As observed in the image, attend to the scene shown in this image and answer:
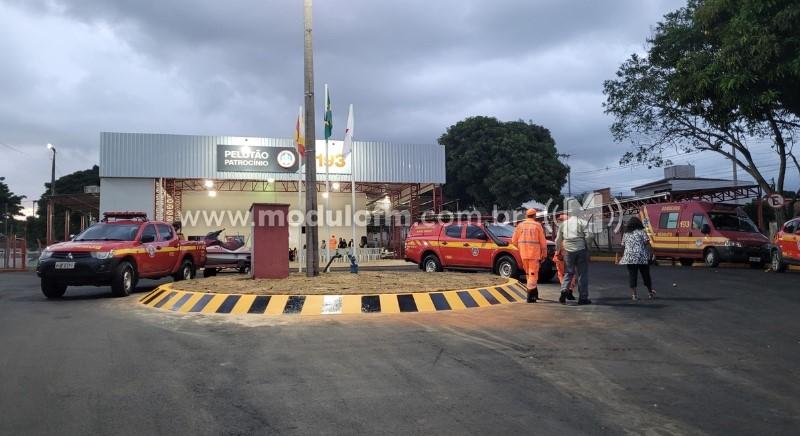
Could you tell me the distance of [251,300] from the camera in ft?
28.8

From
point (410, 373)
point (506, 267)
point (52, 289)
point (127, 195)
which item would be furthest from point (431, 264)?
point (127, 195)

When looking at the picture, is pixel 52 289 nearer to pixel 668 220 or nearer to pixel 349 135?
pixel 349 135

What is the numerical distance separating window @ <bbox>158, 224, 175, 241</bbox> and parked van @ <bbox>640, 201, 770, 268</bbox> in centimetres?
1667

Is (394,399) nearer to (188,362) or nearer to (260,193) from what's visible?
(188,362)

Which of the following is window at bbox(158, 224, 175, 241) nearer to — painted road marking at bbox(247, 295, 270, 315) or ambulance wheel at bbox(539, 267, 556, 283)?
painted road marking at bbox(247, 295, 270, 315)

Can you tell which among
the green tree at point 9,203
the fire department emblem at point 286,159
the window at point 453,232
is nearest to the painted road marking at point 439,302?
the window at point 453,232

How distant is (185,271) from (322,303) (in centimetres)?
753

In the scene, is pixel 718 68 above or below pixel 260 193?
above

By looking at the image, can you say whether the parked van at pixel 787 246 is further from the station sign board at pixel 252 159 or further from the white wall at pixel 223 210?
the white wall at pixel 223 210

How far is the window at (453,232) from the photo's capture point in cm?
1552

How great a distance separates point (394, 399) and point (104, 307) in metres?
7.44

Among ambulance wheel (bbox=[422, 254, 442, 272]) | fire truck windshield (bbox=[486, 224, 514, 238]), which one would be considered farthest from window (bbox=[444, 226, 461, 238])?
fire truck windshield (bbox=[486, 224, 514, 238])

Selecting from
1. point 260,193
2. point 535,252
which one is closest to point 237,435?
point 535,252

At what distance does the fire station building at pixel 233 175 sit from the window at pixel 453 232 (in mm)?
9123
